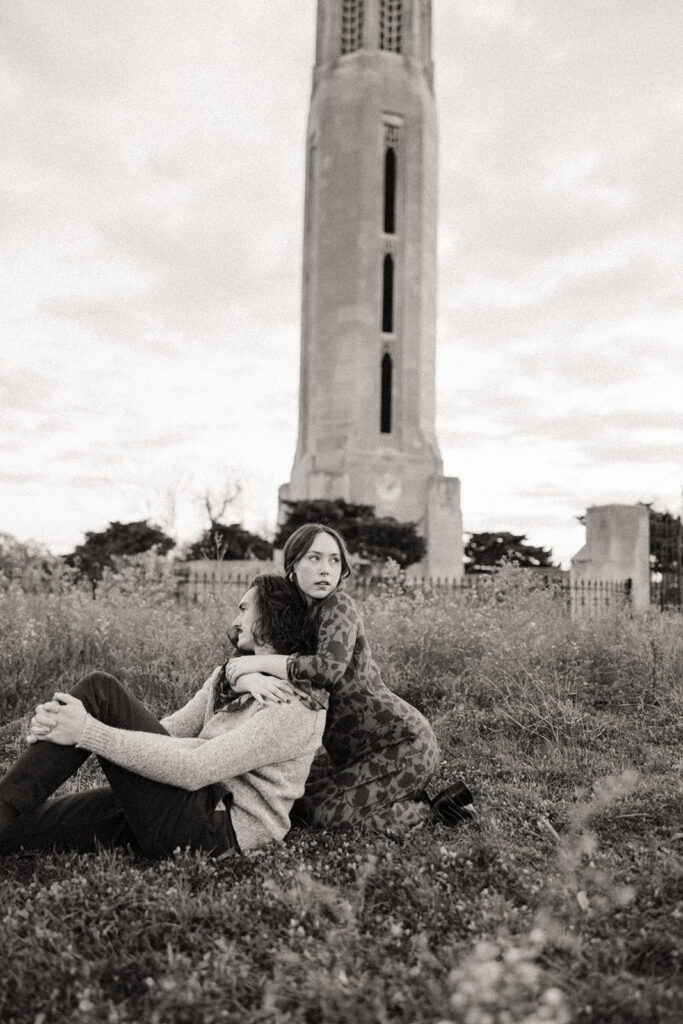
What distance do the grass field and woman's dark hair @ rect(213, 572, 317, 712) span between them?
77 centimetres

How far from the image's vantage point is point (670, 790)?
427cm

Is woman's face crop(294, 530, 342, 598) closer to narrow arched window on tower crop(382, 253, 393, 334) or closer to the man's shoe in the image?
the man's shoe

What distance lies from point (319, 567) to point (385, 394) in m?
26.8

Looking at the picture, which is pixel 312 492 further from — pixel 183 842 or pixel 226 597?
pixel 183 842

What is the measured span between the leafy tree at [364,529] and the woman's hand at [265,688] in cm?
1883

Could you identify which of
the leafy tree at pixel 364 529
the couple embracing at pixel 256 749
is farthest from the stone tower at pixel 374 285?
the couple embracing at pixel 256 749

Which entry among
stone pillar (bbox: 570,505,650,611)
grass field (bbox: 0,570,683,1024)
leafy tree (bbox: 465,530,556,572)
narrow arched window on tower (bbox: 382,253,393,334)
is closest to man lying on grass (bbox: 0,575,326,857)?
grass field (bbox: 0,570,683,1024)

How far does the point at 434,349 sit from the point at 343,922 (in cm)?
2889

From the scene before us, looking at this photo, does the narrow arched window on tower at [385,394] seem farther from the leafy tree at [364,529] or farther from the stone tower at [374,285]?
the leafy tree at [364,529]

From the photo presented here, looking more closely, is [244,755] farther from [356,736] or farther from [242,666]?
[356,736]

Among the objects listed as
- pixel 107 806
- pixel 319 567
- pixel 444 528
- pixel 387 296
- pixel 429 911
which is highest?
pixel 387 296

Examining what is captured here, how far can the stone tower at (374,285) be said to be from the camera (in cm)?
2836

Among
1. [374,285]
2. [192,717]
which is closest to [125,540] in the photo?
[374,285]

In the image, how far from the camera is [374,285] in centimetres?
2919
